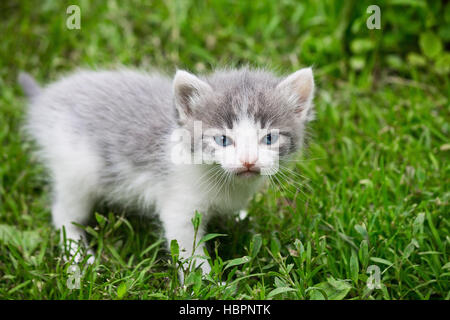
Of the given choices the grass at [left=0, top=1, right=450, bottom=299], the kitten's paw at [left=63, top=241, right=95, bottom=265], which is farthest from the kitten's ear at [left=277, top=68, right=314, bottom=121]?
the kitten's paw at [left=63, top=241, right=95, bottom=265]

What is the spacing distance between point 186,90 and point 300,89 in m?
0.75

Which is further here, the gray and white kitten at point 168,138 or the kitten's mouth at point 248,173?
the gray and white kitten at point 168,138

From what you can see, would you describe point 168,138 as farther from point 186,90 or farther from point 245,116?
point 245,116

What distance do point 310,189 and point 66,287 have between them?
6.71 ft

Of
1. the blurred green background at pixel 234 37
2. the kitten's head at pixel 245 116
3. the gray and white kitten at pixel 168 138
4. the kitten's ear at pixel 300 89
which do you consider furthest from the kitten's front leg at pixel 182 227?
the blurred green background at pixel 234 37

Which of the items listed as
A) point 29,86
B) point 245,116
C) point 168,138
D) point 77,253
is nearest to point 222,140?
point 245,116

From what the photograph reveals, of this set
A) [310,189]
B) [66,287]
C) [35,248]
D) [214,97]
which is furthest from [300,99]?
[35,248]

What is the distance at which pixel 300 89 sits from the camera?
11.6ft

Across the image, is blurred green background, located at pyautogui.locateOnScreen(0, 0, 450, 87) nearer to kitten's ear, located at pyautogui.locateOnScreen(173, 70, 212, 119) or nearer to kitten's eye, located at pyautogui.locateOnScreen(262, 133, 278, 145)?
kitten's ear, located at pyautogui.locateOnScreen(173, 70, 212, 119)

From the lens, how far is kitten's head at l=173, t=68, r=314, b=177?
317 cm

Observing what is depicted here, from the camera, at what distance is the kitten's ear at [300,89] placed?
347 cm

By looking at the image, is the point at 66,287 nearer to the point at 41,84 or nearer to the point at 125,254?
the point at 125,254

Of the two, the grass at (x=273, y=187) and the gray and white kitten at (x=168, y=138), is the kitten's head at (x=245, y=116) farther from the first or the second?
the grass at (x=273, y=187)

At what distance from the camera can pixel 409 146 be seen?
183 inches
